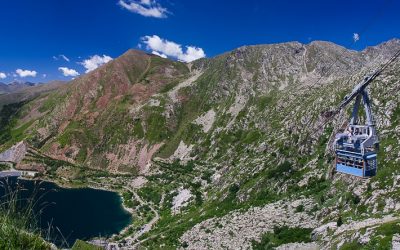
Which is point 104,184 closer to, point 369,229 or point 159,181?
point 159,181

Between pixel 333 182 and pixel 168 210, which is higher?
pixel 333 182

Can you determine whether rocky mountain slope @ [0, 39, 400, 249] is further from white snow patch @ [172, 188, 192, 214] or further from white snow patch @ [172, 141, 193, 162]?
white snow patch @ [172, 141, 193, 162]

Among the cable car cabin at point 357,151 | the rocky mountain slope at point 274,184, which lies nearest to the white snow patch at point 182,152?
the rocky mountain slope at point 274,184

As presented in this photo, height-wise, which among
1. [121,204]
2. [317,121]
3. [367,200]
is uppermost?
[317,121]

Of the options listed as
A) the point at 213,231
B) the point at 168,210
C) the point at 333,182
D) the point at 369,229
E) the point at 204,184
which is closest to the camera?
the point at 369,229

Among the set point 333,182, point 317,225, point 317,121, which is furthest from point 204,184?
point 317,225

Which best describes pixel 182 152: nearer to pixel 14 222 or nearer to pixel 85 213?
pixel 85 213

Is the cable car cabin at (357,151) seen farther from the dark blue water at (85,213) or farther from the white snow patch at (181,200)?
the white snow patch at (181,200)

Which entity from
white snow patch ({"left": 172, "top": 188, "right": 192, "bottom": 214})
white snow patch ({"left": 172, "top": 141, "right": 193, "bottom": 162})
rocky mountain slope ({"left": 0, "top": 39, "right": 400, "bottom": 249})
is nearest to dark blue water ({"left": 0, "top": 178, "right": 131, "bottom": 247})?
rocky mountain slope ({"left": 0, "top": 39, "right": 400, "bottom": 249})
